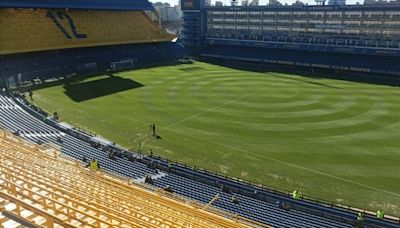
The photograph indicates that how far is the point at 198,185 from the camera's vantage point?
23.8 metres

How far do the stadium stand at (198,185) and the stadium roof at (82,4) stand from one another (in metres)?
32.1

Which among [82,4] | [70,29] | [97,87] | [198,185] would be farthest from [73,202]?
[82,4]

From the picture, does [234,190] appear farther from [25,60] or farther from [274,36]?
[274,36]

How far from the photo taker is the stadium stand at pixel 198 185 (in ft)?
66.1

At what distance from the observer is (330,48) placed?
69312 millimetres

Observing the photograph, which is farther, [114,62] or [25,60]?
[114,62]

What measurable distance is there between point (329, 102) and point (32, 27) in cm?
4998

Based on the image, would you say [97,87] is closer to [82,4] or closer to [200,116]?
[200,116]

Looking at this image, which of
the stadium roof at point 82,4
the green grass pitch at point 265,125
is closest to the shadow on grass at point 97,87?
the green grass pitch at point 265,125

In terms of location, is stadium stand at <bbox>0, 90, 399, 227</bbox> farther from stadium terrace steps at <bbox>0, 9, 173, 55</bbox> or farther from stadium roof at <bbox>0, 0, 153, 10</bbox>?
stadium roof at <bbox>0, 0, 153, 10</bbox>

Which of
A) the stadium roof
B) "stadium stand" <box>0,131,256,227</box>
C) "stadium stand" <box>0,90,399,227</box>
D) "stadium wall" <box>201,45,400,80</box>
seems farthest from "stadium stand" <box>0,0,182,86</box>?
"stadium stand" <box>0,131,256,227</box>

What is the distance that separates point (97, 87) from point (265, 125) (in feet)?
88.6

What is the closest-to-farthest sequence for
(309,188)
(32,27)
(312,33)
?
(309,188) → (32,27) → (312,33)

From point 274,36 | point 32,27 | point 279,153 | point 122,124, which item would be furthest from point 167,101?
point 274,36
